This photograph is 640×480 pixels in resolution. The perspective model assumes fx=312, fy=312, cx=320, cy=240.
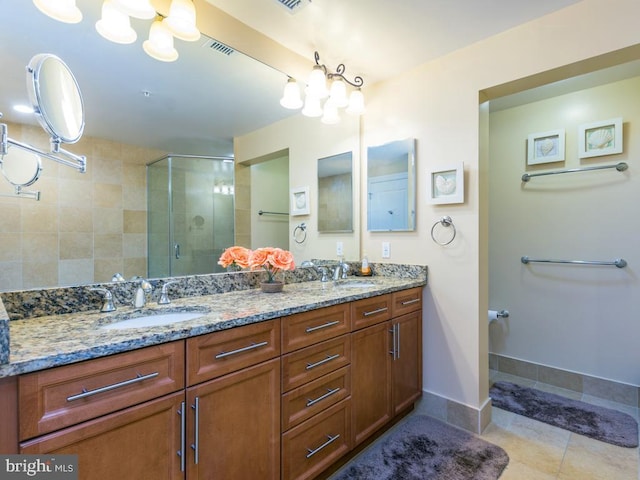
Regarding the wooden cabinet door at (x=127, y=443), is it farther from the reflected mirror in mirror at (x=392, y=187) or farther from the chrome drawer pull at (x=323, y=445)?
the reflected mirror in mirror at (x=392, y=187)

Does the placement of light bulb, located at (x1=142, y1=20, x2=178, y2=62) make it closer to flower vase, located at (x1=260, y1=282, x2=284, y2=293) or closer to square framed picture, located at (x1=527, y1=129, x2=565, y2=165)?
flower vase, located at (x1=260, y1=282, x2=284, y2=293)

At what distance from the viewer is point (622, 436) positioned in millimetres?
1853

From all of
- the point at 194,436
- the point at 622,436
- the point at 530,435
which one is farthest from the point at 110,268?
the point at 622,436

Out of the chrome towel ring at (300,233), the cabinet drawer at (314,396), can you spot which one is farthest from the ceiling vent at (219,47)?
the cabinet drawer at (314,396)

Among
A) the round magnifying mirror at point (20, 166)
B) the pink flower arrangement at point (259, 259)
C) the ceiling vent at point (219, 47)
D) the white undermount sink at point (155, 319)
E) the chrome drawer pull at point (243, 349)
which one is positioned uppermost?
the ceiling vent at point (219, 47)

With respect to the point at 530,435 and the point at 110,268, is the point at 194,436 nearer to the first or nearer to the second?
the point at 110,268

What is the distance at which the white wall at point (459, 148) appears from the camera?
1693 mm

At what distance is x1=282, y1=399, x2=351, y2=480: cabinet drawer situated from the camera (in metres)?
1.29

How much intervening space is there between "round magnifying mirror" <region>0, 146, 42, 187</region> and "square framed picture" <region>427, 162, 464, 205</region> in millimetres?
2019

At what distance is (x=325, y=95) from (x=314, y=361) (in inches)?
67.7

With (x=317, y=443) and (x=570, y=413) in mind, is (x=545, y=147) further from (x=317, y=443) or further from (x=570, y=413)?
(x=317, y=443)

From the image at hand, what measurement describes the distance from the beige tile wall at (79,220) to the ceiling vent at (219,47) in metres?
0.66

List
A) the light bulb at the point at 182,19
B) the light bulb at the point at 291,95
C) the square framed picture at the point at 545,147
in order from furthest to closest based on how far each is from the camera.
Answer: the square framed picture at the point at 545,147 < the light bulb at the point at 291,95 < the light bulb at the point at 182,19

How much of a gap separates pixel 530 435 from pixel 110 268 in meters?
2.48
